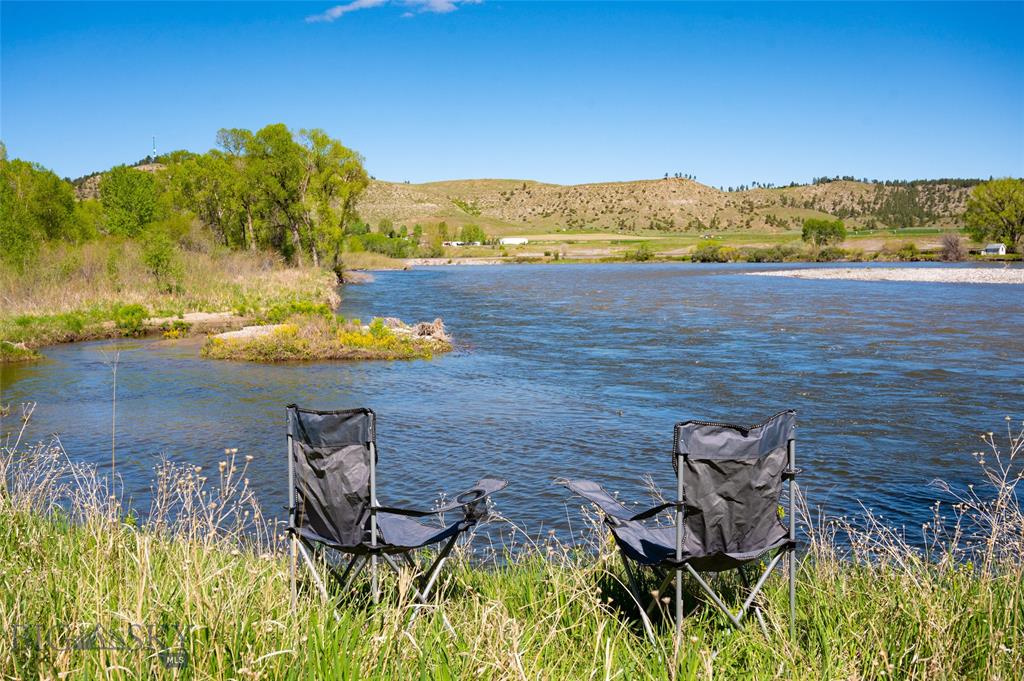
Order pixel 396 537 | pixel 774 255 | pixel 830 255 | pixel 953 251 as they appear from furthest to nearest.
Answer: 1. pixel 774 255
2. pixel 830 255
3. pixel 953 251
4. pixel 396 537

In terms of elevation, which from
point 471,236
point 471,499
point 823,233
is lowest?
point 471,499

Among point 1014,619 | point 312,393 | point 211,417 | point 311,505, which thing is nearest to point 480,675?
point 311,505

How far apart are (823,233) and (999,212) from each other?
19.6 m

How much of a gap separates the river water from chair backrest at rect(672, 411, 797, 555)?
374cm

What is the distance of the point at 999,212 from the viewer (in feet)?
233

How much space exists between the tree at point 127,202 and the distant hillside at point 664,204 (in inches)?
3921

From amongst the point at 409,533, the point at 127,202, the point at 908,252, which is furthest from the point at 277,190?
the point at 908,252

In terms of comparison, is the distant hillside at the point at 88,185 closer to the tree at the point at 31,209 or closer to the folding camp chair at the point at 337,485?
the tree at the point at 31,209

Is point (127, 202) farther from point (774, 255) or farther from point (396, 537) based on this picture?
point (774, 255)

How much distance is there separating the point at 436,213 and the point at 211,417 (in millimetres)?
147644

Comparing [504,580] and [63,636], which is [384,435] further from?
[63,636]

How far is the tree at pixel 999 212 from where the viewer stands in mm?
70000

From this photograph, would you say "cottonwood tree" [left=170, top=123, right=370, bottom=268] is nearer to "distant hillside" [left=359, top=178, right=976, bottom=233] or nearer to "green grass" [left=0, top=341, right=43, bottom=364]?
"green grass" [left=0, top=341, right=43, bottom=364]

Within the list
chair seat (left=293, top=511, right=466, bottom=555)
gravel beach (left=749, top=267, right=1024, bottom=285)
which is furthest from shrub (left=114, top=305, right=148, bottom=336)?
gravel beach (left=749, top=267, right=1024, bottom=285)
